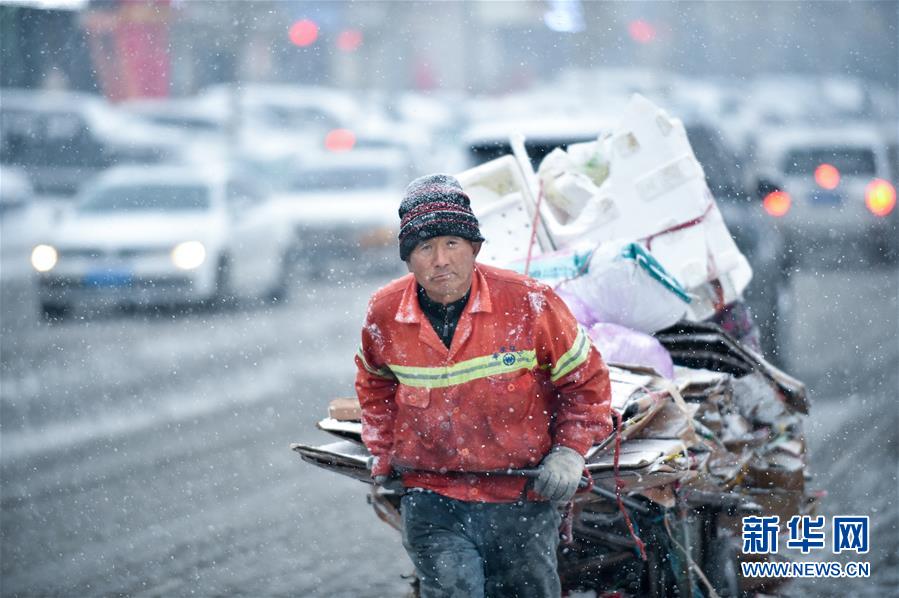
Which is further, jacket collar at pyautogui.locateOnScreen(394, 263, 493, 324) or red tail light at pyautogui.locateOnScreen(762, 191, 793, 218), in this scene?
red tail light at pyautogui.locateOnScreen(762, 191, 793, 218)

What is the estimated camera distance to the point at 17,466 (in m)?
8.79

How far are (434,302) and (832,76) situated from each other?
4271 centimetres

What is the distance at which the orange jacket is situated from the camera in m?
4.06

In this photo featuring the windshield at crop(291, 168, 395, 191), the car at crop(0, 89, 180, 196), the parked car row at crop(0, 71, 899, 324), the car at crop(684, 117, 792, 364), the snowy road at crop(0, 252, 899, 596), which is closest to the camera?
the snowy road at crop(0, 252, 899, 596)

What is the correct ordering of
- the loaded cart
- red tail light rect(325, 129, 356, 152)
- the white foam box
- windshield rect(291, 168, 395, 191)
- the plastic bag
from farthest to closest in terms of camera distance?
1. red tail light rect(325, 129, 356, 152)
2. windshield rect(291, 168, 395, 191)
3. the white foam box
4. the plastic bag
5. the loaded cart

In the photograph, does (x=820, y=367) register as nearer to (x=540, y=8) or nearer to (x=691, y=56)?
(x=540, y=8)

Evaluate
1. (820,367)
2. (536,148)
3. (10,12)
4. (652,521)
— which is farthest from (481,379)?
(10,12)

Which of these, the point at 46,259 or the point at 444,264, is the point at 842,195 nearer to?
the point at 46,259

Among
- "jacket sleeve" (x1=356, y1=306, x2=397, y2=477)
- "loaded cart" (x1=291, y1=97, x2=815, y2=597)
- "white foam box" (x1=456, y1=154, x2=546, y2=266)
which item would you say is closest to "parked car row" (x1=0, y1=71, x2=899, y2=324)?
"white foam box" (x1=456, y1=154, x2=546, y2=266)

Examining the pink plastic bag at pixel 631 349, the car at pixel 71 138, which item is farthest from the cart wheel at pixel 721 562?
the car at pixel 71 138

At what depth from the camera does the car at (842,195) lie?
17.9 meters

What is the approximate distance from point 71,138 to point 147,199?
36.6 feet

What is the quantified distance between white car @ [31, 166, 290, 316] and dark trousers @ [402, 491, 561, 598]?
1160 centimetres

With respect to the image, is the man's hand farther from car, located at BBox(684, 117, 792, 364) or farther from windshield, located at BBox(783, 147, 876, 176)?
windshield, located at BBox(783, 147, 876, 176)
